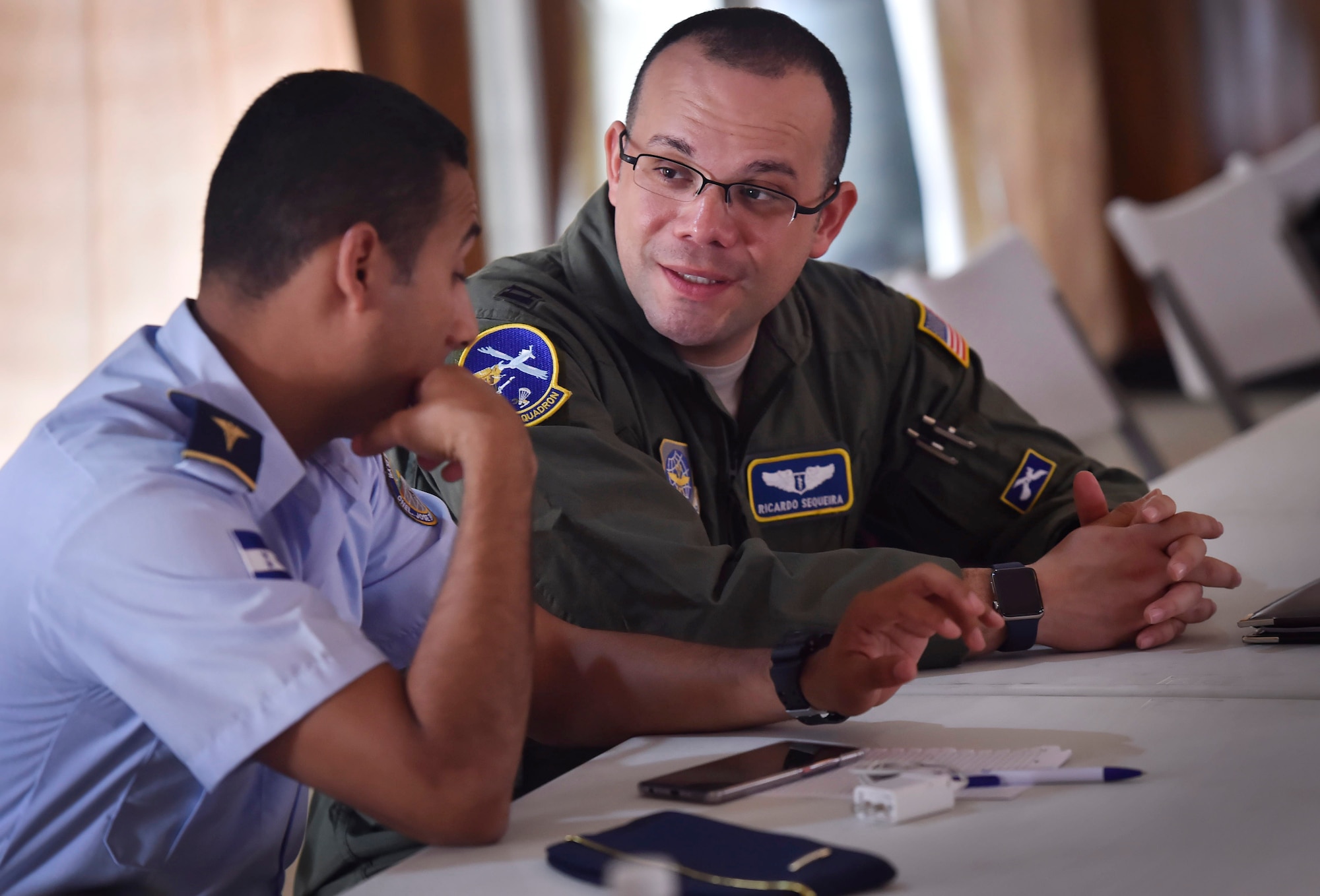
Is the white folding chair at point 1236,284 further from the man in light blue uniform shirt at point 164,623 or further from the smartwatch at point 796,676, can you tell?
the man in light blue uniform shirt at point 164,623

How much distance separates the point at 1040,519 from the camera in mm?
1686

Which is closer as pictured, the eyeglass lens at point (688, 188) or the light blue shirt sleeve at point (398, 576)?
the light blue shirt sleeve at point (398, 576)

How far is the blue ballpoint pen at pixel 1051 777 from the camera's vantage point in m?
0.87

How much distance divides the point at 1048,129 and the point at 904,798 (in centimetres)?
653

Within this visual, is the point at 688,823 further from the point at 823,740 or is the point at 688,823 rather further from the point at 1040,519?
the point at 1040,519

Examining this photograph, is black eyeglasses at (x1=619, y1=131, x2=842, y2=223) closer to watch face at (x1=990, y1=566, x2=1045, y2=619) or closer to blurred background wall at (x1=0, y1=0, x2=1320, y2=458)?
watch face at (x1=990, y1=566, x2=1045, y2=619)

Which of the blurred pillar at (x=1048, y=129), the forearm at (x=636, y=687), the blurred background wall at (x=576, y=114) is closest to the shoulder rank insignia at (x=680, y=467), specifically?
the forearm at (x=636, y=687)

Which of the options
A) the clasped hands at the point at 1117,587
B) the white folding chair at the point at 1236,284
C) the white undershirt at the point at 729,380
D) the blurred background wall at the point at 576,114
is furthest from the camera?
the white folding chair at the point at 1236,284

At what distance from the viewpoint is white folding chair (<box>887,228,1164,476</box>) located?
8.53 ft

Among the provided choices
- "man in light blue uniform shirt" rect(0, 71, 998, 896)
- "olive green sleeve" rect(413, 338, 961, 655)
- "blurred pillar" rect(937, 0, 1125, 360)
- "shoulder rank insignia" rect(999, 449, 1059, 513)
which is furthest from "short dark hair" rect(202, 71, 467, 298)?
→ "blurred pillar" rect(937, 0, 1125, 360)

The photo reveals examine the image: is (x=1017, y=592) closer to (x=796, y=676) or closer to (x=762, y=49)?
(x=796, y=676)

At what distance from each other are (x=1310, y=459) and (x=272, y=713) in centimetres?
189

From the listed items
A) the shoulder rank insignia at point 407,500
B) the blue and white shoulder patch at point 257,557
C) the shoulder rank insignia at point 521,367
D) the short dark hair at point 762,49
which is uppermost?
the short dark hair at point 762,49

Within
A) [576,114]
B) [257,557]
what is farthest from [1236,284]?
[257,557]
